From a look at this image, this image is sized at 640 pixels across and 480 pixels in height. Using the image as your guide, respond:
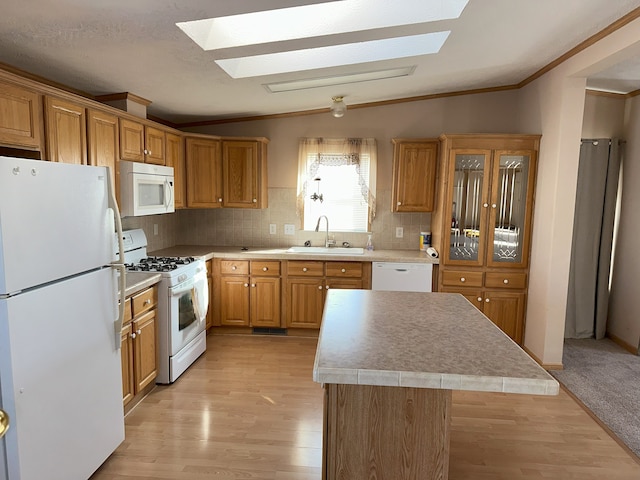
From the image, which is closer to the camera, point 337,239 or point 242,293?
point 242,293

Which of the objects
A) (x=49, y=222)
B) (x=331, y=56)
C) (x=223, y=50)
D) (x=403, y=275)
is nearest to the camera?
(x=49, y=222)

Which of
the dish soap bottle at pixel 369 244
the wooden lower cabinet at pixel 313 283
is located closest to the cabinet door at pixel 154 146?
the wooden lower cabinet at pixel 313 283

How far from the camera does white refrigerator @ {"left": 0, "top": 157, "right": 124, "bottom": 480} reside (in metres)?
1.57

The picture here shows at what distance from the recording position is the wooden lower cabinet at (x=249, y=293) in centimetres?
408

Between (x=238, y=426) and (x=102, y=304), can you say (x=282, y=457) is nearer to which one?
(x=238, y=426)

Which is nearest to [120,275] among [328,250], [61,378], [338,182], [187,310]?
[61,378]

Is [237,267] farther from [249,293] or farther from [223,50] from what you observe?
[223,50]

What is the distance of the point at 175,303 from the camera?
10.2ft

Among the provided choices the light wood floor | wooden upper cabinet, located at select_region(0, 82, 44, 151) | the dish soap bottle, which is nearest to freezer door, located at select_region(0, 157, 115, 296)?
wooden upper cabinet, located at select_region(0, 82, 44, 151)

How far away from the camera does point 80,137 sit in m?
2.53

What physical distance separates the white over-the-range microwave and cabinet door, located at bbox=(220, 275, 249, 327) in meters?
0.98

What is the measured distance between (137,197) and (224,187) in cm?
131

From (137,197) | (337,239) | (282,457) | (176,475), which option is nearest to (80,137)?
(137,197)

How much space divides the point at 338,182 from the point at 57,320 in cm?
324
